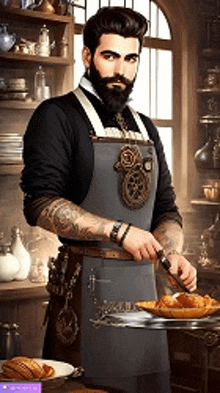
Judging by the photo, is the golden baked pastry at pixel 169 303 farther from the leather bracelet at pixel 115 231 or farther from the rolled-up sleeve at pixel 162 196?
the rolled-up sleeve at pixel 162 196

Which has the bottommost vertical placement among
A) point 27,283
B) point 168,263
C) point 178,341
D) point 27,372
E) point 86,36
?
point 178,341

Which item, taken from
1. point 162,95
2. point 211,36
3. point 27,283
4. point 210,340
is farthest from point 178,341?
point 210,340

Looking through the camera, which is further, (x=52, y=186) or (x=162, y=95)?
(x=162, y=95)

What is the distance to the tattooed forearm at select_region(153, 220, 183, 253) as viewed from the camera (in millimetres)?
2754

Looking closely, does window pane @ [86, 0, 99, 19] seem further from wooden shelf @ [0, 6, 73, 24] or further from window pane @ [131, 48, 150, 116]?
wooden shelf @ [0, 6, 73, 24]

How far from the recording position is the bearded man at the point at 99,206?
271 centimetres

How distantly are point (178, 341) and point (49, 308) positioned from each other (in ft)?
8.30

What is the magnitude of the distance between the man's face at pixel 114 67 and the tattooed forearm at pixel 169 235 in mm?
405

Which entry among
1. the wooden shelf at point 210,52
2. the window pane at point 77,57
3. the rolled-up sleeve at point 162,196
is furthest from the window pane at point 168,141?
the rolled-up sleeve at point 162,196

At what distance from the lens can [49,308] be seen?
9.41 feet

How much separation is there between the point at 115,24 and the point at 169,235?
66cm

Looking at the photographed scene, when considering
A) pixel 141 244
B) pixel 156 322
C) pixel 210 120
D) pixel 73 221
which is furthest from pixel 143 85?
pixel 156 322

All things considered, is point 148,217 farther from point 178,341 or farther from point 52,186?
point 178,341

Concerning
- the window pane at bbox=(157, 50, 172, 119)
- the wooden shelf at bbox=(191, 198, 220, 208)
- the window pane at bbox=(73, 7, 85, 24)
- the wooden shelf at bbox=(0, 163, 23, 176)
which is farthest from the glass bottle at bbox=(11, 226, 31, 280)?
the window pane at bbox=(157, 50, 172, 119)
